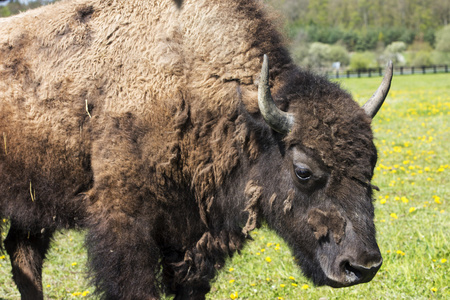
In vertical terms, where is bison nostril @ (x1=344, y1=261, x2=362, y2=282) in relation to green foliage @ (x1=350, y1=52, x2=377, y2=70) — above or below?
above

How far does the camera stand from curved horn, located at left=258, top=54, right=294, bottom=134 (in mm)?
3092

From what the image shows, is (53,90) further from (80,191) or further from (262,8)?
(262,8)

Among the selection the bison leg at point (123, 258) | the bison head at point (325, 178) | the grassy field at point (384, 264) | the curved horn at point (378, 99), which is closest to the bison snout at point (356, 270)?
the bison head at point (325, 178)

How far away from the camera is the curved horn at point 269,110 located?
122 inches

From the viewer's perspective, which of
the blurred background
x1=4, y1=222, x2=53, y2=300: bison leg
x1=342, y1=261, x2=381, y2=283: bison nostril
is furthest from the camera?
the blurred background

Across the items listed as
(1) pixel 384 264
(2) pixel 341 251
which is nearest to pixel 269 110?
(2) pixel 341 251

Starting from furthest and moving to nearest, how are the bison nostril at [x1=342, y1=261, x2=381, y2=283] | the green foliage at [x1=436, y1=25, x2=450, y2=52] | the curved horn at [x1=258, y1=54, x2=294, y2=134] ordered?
1. the green foliage at [x1=436, y1=25, x2=450, y2=52]
2. the curved horn at [x1=258, y1=54, x2=294, y2=134]
3. the bison nostril at [x1=342, y1=261, x2=381, y2=283]

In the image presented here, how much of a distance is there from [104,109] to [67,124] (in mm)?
356

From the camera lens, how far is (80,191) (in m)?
3.75

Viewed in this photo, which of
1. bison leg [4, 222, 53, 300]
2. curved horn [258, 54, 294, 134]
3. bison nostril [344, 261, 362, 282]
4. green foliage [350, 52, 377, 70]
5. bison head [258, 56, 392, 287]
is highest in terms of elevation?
curved horn [258, 54, 294, 134]

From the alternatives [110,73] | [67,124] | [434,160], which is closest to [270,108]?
[110,73]

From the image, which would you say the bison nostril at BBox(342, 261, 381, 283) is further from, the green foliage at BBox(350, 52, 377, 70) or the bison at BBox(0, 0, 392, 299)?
the green foliage at BBox(350, 52, 377, 70)

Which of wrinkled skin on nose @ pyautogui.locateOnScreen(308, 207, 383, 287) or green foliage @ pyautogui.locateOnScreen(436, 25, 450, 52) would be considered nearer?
wrinkled skin on nose @ pyautogui.locateOnScreen(308, 207, 383, 287)

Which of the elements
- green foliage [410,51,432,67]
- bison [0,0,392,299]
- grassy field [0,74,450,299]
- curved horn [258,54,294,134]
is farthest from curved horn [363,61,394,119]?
green foliage [410,51,432,67]
